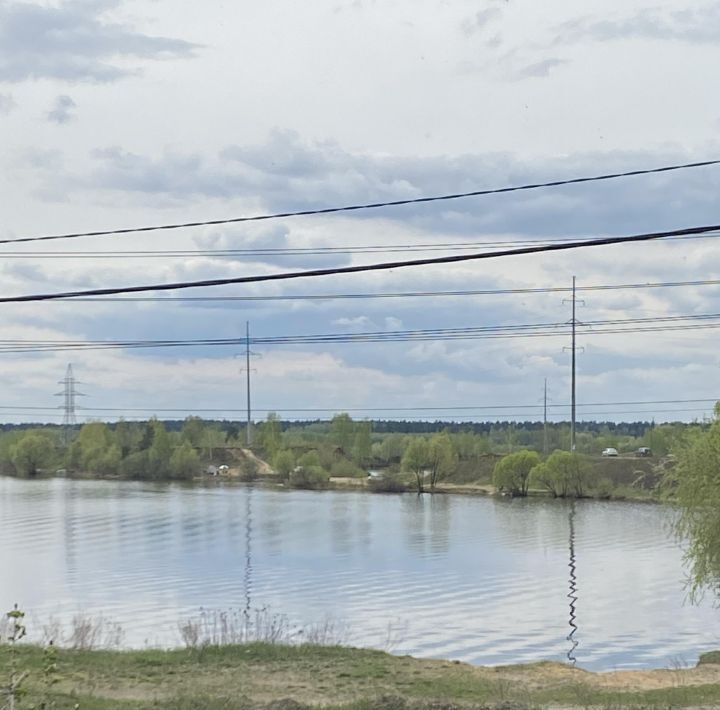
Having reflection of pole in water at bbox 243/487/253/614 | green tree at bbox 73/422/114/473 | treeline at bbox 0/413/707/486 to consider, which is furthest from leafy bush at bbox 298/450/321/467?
reflection of pole in water at bbox 243/487/253/614

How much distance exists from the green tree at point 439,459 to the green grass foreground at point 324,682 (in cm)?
7741

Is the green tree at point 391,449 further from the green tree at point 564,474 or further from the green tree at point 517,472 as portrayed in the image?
the green tree at point 564,474

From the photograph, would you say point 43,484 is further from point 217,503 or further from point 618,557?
point 618,557

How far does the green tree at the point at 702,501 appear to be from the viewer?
2467cm

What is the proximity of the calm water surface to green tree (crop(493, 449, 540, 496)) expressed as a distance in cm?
1435

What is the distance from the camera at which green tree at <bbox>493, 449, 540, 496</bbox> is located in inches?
3506

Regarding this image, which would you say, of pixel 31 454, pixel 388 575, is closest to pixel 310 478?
pixel 31 454

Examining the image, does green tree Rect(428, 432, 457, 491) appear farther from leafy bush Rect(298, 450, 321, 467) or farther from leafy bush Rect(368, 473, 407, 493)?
leafy bush Rect(298, 450, 321, 467)

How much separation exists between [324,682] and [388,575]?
2296 centimetres

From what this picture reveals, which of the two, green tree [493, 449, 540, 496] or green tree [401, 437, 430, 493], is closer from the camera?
green tree [493, 449, 540, 496]

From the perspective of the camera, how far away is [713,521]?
24.6 m

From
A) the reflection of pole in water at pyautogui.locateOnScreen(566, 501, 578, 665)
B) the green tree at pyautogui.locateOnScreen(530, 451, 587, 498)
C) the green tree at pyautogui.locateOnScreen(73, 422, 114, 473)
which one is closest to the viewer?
the reflection of pole in water at pyautogui.locateOnScreen(566, 501, 578, 665)

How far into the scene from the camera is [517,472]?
89.2 m

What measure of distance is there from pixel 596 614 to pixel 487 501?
52072mm
